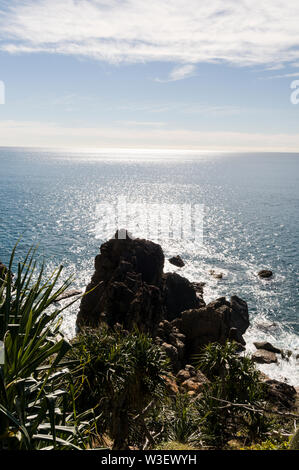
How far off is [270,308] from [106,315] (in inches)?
978

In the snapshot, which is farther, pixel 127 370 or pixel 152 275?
pixel 152 275

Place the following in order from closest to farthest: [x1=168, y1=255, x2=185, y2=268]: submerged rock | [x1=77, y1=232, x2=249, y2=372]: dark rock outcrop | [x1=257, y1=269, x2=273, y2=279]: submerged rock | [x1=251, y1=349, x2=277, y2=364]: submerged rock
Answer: [x1=77, y1=232, x2=249, y2=372]: dark rock outcrop
[x1=251, y1=349, x2=277, y2=364]: submerged rock
[x1=257, y1=269, x2=273, y2=279]: submerged rock
[x1=168, y1=255, x2=185, y2=268]: submerged rock

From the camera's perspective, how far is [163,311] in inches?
1460

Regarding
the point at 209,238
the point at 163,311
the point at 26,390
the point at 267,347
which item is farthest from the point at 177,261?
the point at 26,390

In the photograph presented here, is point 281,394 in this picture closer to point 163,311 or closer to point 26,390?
point 163,311

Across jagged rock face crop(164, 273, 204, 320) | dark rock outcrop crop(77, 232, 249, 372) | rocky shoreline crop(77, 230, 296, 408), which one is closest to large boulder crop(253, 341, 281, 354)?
rocky shoreline crop(77, 230, 296, 408)

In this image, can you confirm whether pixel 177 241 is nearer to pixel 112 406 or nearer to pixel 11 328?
pixel 112 406

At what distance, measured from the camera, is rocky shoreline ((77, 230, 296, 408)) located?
28312mm

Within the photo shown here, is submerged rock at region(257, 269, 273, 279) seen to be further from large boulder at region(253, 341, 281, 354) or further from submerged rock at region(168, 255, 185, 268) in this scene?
large boulder at region(253, 341, 281, 354)

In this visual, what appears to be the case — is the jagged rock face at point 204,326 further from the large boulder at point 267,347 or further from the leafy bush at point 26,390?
the leafy bush at point 26,390

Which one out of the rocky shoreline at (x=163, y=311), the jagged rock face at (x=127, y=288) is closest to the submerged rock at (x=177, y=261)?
the rocky shoreline at (x=163, y=311)

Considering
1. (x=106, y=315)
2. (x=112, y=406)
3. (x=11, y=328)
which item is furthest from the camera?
(x=106, y=315)

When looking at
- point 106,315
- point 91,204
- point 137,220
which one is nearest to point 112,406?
point 106,315

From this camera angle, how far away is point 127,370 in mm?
13453
